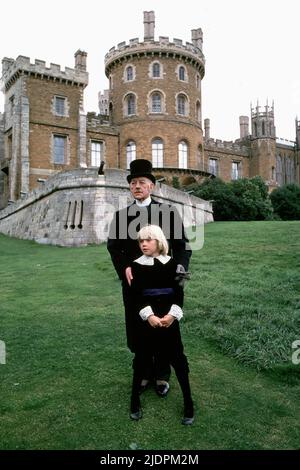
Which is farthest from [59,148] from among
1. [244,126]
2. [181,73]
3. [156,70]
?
[244,126]

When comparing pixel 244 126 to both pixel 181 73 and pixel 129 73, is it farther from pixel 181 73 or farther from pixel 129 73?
pixel 129 73

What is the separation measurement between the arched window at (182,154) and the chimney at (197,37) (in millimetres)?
8801

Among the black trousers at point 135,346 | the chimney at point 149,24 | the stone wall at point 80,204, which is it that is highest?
the chimney at point 149,24

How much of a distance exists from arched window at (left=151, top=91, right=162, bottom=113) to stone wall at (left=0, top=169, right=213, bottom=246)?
547 inches

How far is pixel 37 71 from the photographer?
3058cm

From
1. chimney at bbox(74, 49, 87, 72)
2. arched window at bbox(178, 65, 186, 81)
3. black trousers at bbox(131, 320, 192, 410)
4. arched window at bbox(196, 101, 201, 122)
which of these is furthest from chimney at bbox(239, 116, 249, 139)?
black trousers at bbox(131, 320, 192, 410)

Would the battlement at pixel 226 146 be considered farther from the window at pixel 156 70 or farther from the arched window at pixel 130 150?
the arched window at pixel 130 150

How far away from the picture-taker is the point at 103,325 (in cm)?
667

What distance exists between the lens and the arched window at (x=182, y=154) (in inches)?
1331

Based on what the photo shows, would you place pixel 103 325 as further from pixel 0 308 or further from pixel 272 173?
pixel 272 173

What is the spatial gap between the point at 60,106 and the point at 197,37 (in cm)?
1329

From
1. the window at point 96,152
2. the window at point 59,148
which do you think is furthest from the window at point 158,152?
the window at point 59,148

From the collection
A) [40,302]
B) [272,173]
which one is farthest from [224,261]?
[272,173]
